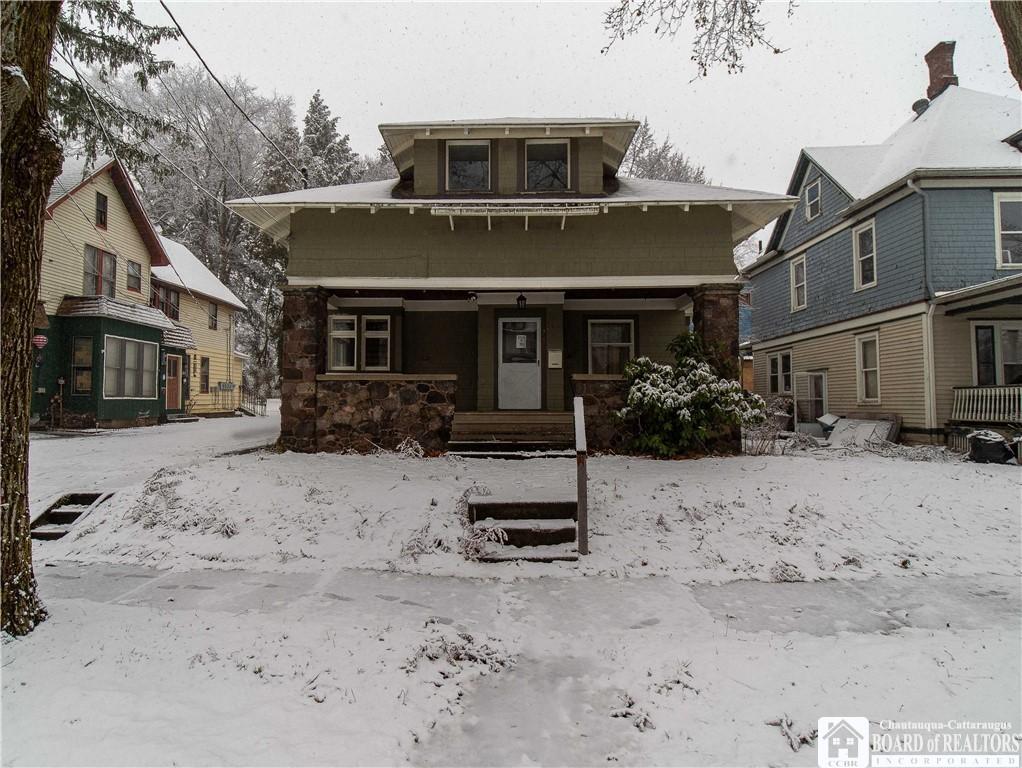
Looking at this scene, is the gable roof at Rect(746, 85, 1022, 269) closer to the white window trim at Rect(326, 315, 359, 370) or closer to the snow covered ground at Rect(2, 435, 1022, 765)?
the snow covered ground at Rect(2, 435, 1022, 765)

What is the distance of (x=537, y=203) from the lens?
8836mm

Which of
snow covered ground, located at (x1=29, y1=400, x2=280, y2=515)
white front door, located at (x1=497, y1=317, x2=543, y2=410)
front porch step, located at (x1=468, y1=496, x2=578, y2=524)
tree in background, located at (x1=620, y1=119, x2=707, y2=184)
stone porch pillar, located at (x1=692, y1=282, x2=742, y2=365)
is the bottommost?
front porch step, located at (x1=468, y1=496, x2=578, y2=524)

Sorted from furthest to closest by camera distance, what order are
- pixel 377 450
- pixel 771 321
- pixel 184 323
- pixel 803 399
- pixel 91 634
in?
pixel 184 323, pixel 771 321, pixel 803 399, pixel 377 450, pixel 91 634

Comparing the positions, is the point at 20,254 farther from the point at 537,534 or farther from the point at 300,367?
the point at 300,367

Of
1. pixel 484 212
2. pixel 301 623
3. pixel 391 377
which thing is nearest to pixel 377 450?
pixel 391 377

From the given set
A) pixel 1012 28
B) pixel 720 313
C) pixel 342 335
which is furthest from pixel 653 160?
pixel 1012 28

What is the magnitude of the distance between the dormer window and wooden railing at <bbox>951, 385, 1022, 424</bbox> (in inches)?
406

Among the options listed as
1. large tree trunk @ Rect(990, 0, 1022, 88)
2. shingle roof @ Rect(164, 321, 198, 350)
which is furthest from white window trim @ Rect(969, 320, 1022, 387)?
shingle roof @ Rect(164, 321, 198, 350)

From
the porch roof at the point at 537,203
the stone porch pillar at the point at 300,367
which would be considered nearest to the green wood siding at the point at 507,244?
the porch roof at the point at 537,203

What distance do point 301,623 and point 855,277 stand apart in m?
14.9

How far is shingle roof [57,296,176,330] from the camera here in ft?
45.3

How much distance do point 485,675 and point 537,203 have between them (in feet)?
24.7

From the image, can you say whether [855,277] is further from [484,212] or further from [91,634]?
[91,634]

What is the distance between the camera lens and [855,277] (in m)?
13.5
